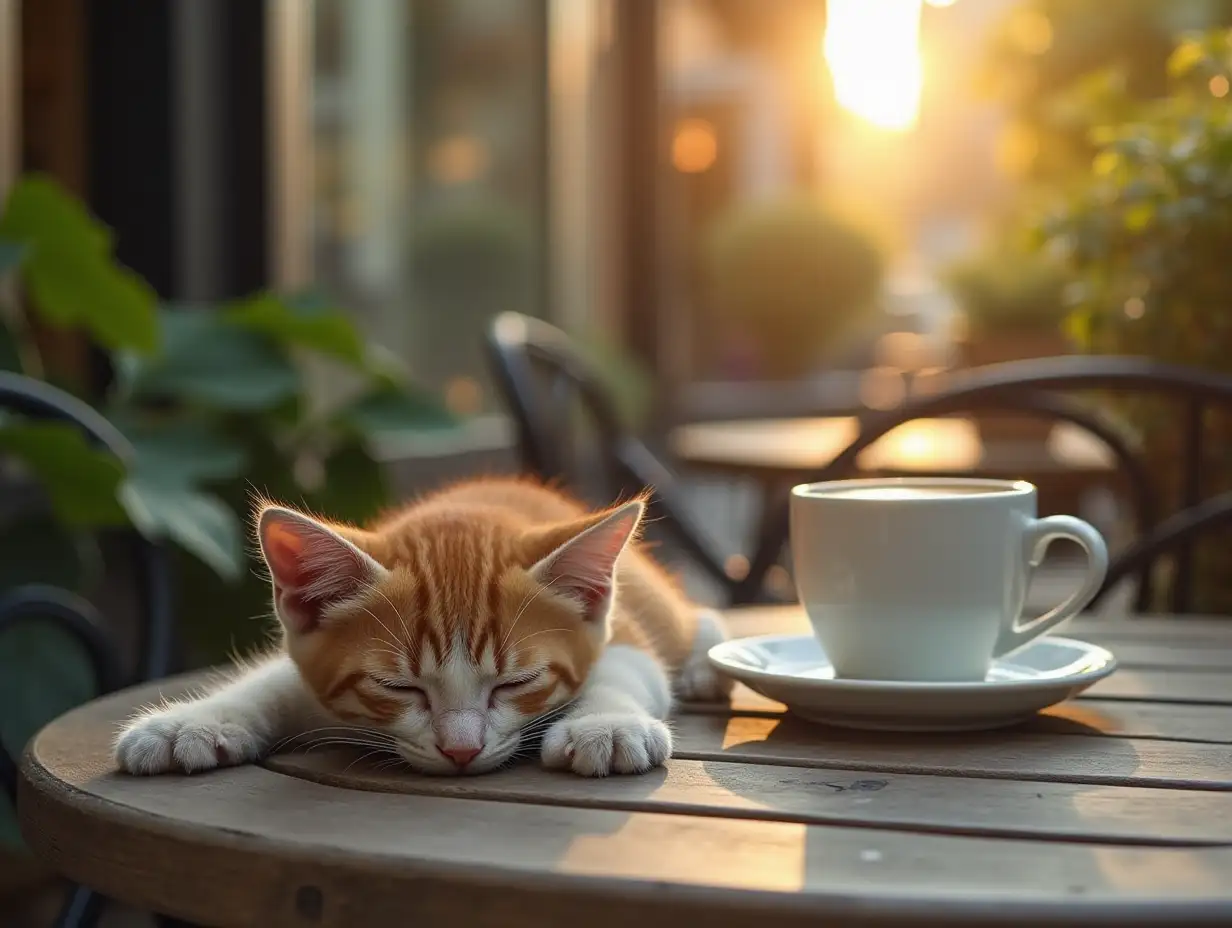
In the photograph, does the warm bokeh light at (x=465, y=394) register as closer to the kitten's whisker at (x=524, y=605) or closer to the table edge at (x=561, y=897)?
the kitten's whisker at (x=524, y=605)

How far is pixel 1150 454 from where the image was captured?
2.43m

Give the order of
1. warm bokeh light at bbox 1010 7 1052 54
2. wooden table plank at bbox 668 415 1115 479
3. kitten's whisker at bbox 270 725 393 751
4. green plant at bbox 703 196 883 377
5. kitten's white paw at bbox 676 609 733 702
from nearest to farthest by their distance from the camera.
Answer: kitten's whisker at bbox 270 725 393 751 < kitten's white paw at bbox 676 609 733 702 < wooden table plank at bbox 668 415 1115 479 < warm bokeh light at bbox 1010 7 1052 54 < green plant at bbox 703 196 883 377

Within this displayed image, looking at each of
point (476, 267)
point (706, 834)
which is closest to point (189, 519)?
point (706, 834)

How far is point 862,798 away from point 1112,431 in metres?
1.37

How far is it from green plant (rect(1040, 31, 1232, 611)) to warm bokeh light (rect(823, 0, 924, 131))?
14.4ft

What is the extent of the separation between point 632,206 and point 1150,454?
4009 millimetres

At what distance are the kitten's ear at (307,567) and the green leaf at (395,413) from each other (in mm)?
1701

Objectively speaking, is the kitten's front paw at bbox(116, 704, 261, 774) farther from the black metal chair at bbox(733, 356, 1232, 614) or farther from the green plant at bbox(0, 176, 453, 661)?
the black metal chair at bbox(733, 356, 1232, 614)

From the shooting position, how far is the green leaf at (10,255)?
2184 mm

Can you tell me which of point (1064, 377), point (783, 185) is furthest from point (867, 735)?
point (783, 185)

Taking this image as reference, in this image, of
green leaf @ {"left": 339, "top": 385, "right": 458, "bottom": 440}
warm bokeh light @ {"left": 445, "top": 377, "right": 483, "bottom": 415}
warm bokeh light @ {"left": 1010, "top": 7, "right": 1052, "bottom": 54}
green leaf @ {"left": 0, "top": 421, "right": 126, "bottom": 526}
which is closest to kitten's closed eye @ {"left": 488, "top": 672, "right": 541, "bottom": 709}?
green leaf @ {"left": 0, "top": 421, "right": 126, "bottom": 526}

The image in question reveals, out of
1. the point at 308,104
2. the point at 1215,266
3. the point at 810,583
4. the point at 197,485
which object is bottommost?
the point at 197,485

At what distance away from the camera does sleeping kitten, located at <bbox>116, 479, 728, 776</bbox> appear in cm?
99

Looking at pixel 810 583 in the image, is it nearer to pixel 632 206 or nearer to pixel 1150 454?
pixel 1150 454
